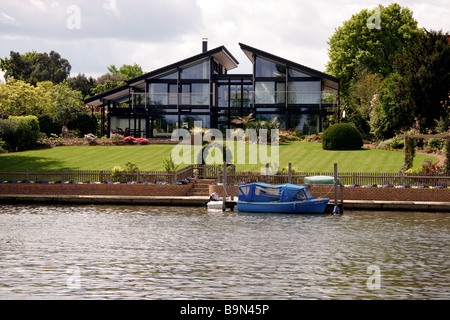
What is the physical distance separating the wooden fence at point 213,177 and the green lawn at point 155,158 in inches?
164

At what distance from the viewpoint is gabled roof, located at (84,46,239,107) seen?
2564 inches

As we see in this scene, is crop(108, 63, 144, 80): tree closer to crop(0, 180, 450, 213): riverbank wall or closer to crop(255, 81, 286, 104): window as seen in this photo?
crop(255, 81, 286, 104): window

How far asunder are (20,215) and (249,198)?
12.6 meters

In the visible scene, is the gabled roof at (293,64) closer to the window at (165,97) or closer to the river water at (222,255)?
the window at (165,97)

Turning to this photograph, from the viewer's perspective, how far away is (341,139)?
173 ft

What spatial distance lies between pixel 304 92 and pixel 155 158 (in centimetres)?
1947

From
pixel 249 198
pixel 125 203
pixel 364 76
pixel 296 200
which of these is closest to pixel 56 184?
pixel 125 203

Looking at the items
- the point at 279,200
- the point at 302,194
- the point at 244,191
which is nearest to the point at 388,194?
the point at 302,194

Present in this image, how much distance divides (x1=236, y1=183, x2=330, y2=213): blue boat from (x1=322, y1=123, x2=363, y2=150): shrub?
56.6ft

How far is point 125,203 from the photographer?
39625 mm

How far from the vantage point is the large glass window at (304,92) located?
208ft

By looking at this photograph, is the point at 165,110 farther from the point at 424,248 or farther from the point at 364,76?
the point at 424,248

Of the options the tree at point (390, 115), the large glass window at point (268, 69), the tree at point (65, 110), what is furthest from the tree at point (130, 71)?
the tree at point (390, 115)

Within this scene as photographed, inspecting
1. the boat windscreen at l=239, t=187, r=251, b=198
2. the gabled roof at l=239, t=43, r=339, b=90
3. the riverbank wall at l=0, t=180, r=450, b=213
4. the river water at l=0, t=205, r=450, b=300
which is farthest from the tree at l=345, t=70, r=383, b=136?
the river water at l=0, t=205, r=450, b=300
